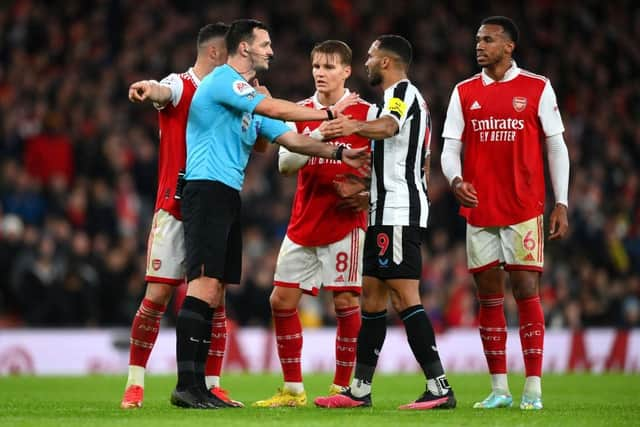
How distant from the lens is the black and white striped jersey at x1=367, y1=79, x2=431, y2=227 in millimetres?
8578

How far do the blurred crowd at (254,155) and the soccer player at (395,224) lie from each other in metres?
8.30

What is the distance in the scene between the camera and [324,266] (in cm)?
929

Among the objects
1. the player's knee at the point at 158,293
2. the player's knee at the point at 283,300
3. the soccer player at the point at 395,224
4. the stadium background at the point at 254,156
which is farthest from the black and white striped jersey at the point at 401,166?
the stadium background at the point at 254,156

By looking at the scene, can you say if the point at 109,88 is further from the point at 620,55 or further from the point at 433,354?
the point at 433,354

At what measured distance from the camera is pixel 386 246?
8531 mm

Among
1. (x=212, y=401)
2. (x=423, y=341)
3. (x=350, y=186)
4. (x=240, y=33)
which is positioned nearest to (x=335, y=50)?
(x=240, y=33)

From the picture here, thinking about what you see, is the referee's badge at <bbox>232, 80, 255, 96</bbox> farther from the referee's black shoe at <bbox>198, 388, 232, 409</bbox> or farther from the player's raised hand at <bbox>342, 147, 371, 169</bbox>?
the referee's black shoe at <bbox>198, 388, 232, 409</bbox>

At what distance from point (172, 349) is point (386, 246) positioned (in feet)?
27.1

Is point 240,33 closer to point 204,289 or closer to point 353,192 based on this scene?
point 353,192

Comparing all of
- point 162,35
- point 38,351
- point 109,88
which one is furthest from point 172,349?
point 162,35

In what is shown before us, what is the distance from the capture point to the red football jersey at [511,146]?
8883 mm

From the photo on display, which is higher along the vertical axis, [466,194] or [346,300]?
[466,194]

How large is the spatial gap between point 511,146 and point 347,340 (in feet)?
6.33

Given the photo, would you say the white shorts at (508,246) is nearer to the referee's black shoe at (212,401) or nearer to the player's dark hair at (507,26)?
the player's dark hair at (507,26)
